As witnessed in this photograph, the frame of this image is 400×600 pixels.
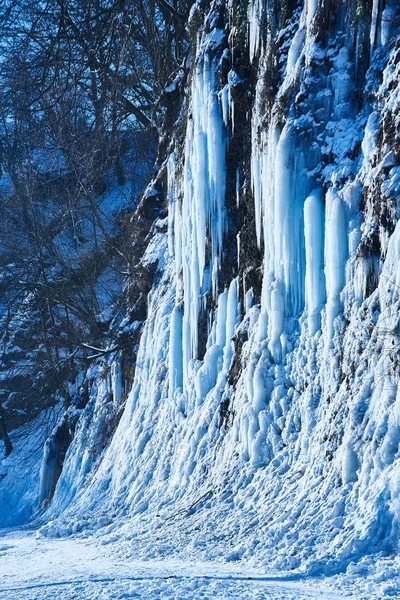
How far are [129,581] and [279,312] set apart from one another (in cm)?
354

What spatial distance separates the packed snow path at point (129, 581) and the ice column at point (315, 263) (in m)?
2.76

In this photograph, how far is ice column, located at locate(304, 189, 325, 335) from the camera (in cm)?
805

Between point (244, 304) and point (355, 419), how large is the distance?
3.45 meters

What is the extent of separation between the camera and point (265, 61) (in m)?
10.1

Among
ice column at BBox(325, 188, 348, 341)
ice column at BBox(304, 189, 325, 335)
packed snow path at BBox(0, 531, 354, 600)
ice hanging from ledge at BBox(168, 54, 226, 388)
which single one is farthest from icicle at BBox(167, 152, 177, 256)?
packed snow path at BBox(0, 531, 354, 600)

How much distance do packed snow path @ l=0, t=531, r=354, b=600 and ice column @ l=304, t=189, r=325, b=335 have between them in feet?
9.07

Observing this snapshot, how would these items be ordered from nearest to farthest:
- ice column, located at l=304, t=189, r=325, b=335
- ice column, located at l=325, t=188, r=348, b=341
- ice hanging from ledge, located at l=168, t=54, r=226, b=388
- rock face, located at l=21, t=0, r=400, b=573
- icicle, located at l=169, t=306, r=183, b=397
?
rock face, located at l=21, t=0, r=400, b=573, ice column, located at l=325, t=188, r=348, b=341, ice column, located at l=304, t=189, r=325, b=335, ice hanging from ledge, located at l=168, t=54, r=226, b=388, icicle, located at l=169, t=306, r=183, b=397

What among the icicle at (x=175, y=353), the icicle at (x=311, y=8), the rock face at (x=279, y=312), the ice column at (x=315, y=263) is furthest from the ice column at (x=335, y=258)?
the icicle at (x=175, y=353)

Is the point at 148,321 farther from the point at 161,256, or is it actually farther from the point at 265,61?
the point at 265,61

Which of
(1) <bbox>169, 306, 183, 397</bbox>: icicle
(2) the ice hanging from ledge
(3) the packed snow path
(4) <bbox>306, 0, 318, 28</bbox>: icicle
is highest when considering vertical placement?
(4) <bbox>306, 0, 318, 28</bbox>: icicle

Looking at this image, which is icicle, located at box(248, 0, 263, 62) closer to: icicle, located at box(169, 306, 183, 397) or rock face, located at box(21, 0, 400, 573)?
rock face, located at box(21, 0, 400, 573)

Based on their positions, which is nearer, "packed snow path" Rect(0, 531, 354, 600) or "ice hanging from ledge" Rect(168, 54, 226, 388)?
"packed snow path" Rect(0, 531, 354, 600)

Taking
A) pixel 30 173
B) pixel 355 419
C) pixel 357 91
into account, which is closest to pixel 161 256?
pixel 357 91

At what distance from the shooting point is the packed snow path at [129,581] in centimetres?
566
